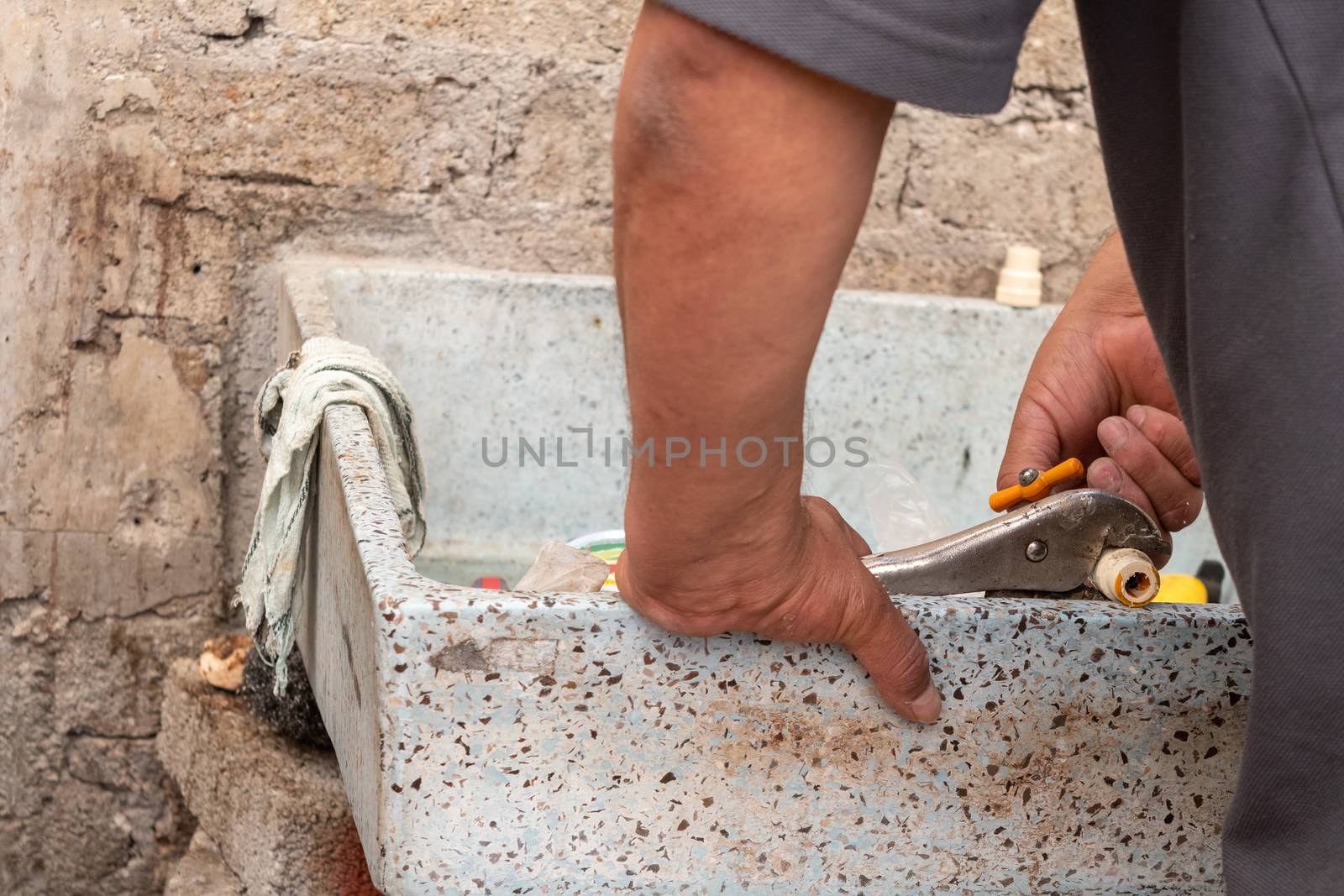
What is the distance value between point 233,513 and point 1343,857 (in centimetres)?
166

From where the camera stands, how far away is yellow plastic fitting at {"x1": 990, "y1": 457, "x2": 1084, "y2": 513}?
108 cm

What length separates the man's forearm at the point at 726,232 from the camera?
1.81 feet

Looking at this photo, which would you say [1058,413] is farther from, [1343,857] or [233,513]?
[233,513]

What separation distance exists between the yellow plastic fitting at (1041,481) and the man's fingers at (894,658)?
0.27 meters

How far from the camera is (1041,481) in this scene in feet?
3.58

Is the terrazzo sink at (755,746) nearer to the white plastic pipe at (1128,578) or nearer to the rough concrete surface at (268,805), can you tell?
the white plastic pipe at (1128,578)

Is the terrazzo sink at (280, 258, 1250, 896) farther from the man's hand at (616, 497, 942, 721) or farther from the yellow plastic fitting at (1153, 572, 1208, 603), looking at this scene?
the yellow plastic fitting at (1153, 572, 1208, 603)

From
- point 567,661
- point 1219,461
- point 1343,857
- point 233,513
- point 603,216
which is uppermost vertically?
point 1219,461

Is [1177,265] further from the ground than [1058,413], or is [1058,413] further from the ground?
[1177,265]

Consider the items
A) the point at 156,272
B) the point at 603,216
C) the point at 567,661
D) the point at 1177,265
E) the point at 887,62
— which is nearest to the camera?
the point at 887,62

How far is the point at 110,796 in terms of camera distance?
6.62 ft

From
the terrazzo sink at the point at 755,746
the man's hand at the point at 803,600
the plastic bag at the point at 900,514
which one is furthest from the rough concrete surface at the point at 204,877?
the man's hand at the point at 803,600

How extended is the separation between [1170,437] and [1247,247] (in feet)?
1.74

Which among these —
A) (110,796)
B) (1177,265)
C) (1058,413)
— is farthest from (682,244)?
(110,796)
